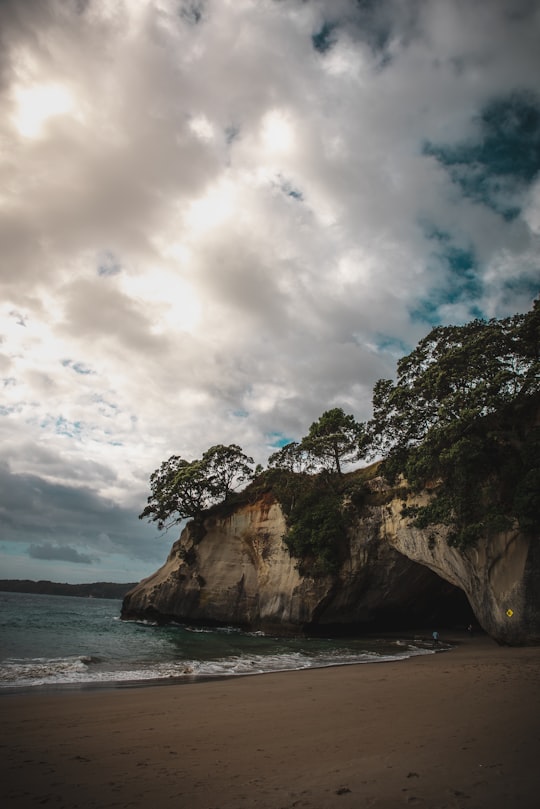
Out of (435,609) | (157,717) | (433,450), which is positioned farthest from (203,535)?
(157,717)

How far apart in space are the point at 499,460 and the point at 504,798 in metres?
16.6

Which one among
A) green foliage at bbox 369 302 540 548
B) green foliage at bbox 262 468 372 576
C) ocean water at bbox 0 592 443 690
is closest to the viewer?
ocean water at bbox 0 592 443 690

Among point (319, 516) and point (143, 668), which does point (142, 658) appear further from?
point (319, 516)

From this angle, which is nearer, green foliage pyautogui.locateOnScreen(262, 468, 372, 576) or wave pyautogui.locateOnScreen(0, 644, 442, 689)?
wave pyautogui.locateOnScreen(0, 644, 442, 689)

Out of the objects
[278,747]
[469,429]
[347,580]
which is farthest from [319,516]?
[278,747]

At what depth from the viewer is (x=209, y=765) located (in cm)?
501

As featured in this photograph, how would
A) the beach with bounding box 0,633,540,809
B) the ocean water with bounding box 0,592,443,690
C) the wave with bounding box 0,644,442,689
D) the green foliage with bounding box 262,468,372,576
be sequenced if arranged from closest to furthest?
the beach with bounding box 0,633,540,809
the wave with bounding box 0,644,442,689
the ocean water with bounding box 0,592,443,690
the green foliage with bounding box 262,468,372,576

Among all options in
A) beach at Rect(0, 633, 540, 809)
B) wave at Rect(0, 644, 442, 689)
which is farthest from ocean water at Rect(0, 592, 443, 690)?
beach at Rect(0, 633, 540, 809)

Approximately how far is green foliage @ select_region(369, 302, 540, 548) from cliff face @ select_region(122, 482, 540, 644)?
5.50 feet

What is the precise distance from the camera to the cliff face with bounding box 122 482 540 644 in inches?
704

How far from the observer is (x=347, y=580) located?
2858cm

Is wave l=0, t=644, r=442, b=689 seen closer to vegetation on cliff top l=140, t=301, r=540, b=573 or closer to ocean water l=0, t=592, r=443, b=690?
ocean water l=0, t=592, r=443, b=690

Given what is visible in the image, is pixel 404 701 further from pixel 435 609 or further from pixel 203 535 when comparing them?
pixel 203 535

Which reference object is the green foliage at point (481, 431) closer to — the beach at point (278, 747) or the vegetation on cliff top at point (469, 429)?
the vegetation on cliff top at point (469, 429)
